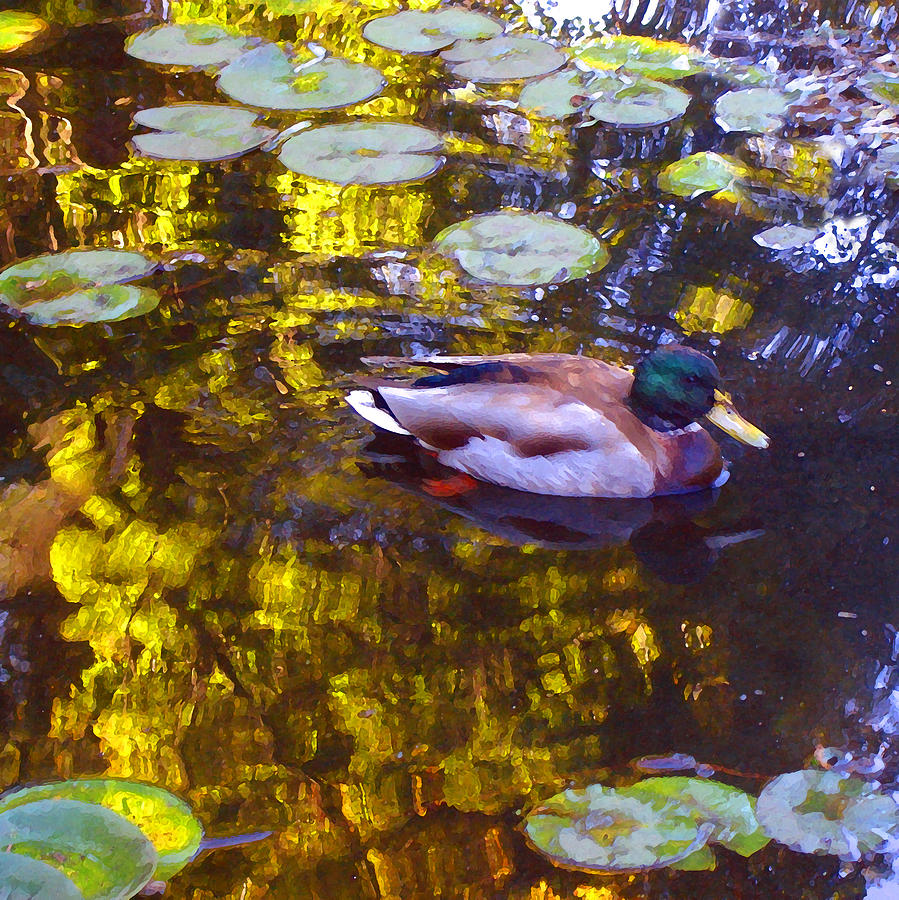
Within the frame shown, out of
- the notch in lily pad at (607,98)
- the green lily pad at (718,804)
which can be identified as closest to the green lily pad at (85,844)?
the green lily pad at (718,804)

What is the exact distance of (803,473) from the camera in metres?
3.55

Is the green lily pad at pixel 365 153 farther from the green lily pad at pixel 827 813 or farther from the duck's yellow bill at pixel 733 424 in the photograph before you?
the green lily pad at pixel 827 813

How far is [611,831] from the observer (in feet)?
8.00

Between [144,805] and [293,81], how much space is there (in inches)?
150

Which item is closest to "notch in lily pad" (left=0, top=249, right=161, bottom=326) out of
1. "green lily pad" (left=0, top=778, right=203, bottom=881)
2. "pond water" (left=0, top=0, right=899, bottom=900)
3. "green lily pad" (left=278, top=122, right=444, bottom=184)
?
"pond water" (left=0, top=0, right=899, bottom=900)

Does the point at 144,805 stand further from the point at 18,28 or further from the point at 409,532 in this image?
the point at 18,28

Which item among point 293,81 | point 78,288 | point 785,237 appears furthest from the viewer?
point 293,81

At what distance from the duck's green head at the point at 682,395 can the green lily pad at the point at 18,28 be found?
3909 mm

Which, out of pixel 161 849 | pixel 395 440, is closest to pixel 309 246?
pixel 395 440

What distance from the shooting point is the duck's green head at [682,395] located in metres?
3.57

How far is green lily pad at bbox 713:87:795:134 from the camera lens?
17.7 ft

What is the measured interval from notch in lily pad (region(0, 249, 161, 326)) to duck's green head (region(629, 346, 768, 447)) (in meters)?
1.68

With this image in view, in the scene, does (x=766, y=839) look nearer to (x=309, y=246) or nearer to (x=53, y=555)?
(x=53, y=555)

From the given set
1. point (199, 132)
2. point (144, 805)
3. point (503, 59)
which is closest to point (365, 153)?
point (199, 132)
